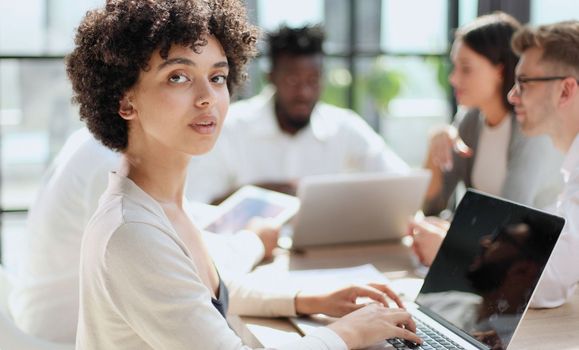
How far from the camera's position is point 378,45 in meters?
4.12

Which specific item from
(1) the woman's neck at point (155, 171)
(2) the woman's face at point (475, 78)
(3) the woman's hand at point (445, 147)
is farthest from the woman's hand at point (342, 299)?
(2) the woman's face at point (475, 78)

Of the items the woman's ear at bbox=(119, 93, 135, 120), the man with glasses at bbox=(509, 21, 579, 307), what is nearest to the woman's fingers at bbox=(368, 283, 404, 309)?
the man with glasses at bbox=(509, 21, 579, 307)

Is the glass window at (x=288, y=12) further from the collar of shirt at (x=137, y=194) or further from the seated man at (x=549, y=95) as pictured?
the collar of shirt at (x=137, y=194)

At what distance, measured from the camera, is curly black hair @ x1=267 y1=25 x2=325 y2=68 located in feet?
11.4

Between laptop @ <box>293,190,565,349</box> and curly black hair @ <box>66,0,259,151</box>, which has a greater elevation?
curly black hair @ <box>66,0,259,151</box>

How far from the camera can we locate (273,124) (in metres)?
3.49

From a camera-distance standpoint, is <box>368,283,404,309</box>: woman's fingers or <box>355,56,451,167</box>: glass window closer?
<box>368,283,404,309</box>: woman's fingers

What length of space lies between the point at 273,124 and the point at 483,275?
2.18 m

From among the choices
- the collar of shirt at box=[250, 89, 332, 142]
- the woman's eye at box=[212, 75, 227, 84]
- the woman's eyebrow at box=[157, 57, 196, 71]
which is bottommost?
the collar of shirt at box=[250, 89, 332, 142]

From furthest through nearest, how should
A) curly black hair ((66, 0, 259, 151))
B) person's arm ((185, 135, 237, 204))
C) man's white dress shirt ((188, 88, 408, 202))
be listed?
man's white dress shirt ((188, 88, 408, 202))
person's arm ((185, 135, 237, 204))
curly black hair ((66, 0, 259, 151))

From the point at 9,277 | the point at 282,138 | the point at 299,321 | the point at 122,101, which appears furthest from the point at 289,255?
the point at 282,138

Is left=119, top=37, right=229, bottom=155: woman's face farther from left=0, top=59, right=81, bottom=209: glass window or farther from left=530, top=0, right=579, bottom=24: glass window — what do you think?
left=530, top=0, right=579, bottom=24: glass window

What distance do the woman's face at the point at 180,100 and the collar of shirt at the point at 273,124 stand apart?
7.02 feet

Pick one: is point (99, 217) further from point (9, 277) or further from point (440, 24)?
point (440, 24)
